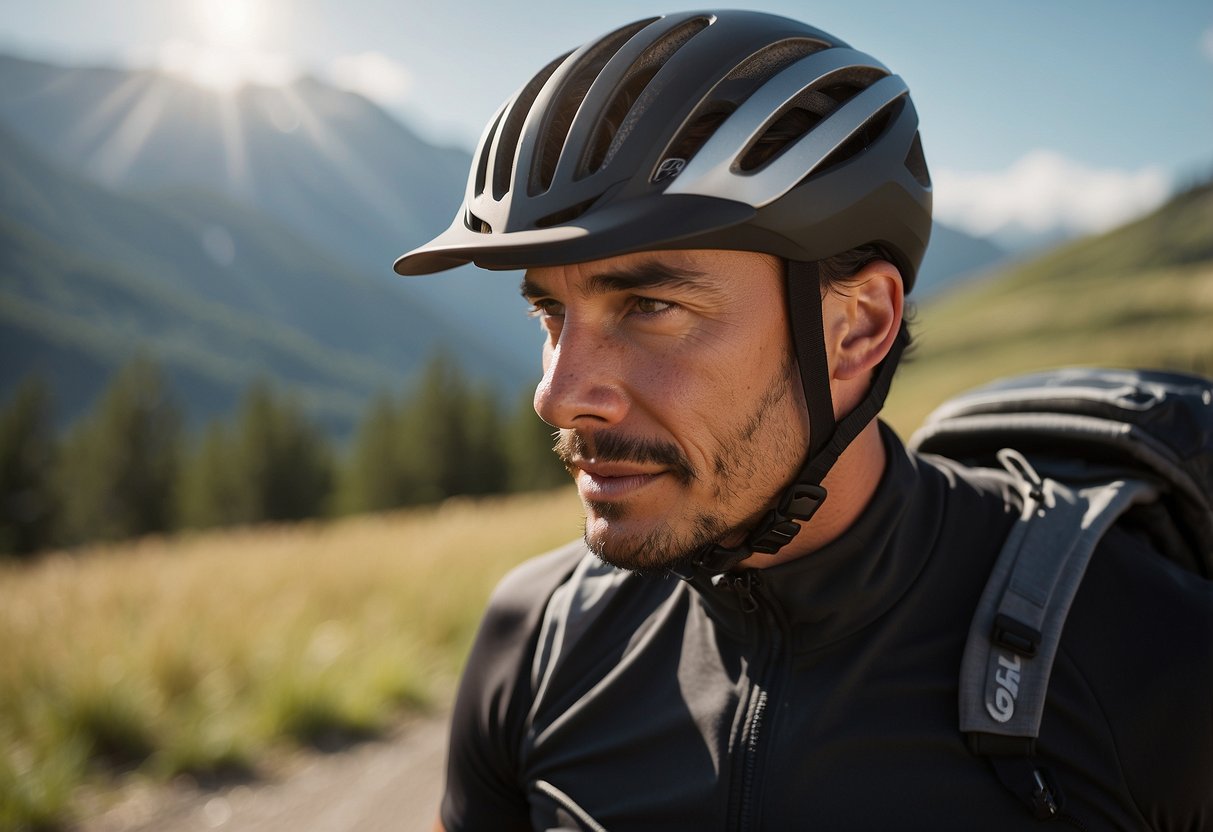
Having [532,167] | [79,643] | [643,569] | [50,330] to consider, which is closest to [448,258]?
[532,167]

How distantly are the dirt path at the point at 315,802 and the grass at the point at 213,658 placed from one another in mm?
256

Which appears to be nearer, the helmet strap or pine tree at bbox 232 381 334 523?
the helmet strap

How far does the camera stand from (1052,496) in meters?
1.96

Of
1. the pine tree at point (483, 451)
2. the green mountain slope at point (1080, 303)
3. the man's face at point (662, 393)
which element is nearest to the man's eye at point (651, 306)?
the man's face at point (662, 393)

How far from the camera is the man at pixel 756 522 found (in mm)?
1655

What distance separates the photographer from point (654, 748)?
1915mm

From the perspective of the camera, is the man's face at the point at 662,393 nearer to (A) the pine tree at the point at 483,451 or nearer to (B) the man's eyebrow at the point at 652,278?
(B) the man's eyebrow at the point at 652,278

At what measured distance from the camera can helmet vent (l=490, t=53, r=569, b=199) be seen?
87.2 inches

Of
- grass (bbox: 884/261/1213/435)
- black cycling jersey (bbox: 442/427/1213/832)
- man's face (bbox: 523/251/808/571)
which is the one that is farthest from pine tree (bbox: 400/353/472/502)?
man's face (bbox: 523/251/808/571)

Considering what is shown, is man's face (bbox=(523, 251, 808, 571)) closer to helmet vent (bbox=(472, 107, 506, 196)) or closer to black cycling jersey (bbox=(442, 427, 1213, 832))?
black cycling jersey (bbox=(442, 427, 1213, 832))

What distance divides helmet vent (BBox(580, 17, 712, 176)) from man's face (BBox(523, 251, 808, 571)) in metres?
0.37

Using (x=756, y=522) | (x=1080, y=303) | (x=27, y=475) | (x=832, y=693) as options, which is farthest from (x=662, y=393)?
(x=1080, y=303)

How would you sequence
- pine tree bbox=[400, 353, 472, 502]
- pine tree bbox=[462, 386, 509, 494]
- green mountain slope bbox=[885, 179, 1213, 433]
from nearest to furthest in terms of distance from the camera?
pine tree bbox=[400, 353, 472, 502]
pine tree bbox=[462, 386, 509, 494]
green mountain slope bbox=[885, 179, 1213, 433]

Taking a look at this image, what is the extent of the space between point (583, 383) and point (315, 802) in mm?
4480
